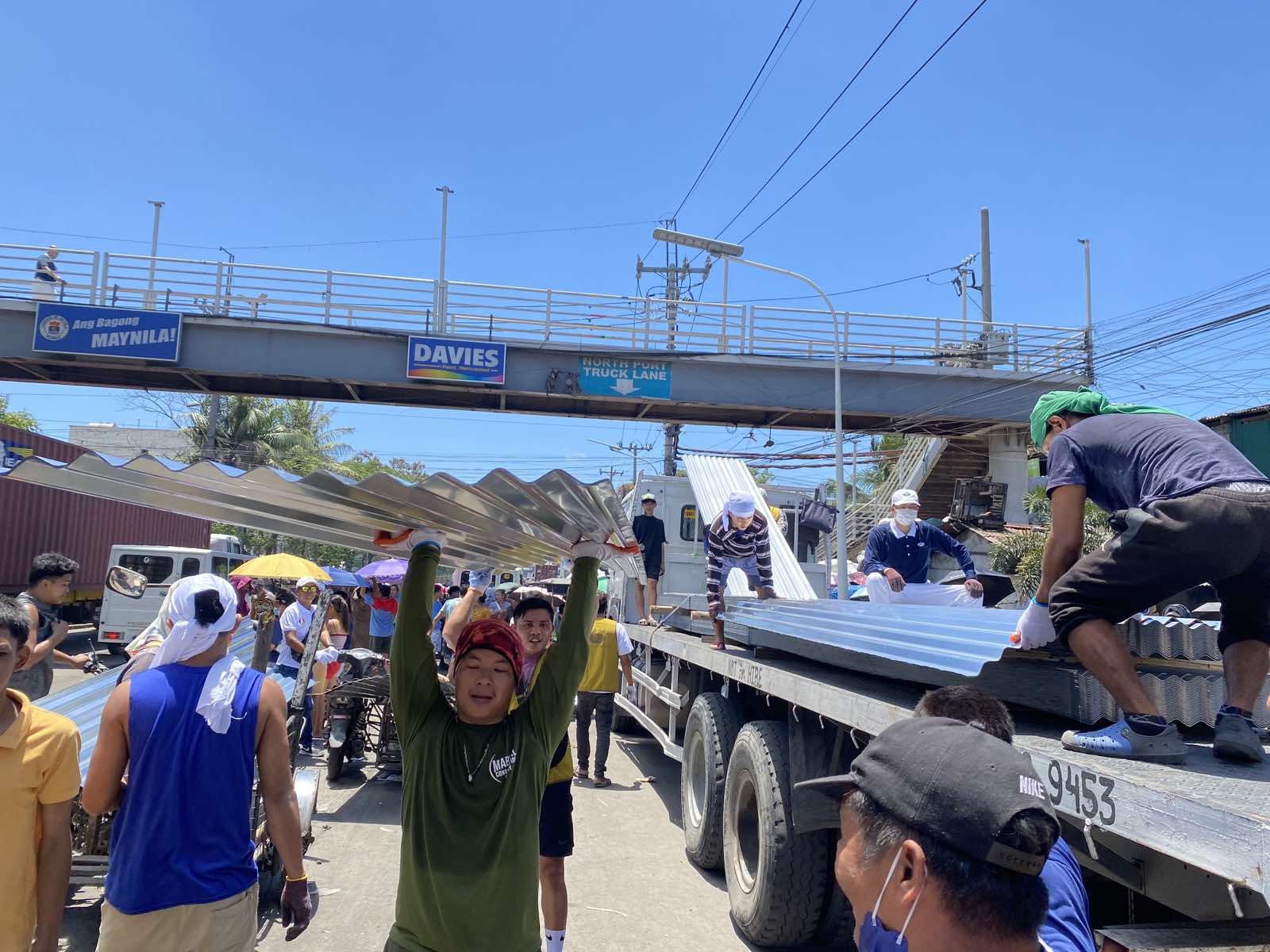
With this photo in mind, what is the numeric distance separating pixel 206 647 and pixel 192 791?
0.45 meters

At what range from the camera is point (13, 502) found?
18.5m

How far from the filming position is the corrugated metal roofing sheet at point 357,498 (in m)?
2.51

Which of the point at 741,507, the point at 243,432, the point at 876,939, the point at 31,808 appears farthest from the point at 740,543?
the point at 243,432

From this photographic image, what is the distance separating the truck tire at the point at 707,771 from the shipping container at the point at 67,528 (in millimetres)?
13610

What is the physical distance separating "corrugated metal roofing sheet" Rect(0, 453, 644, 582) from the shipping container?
1408 cm

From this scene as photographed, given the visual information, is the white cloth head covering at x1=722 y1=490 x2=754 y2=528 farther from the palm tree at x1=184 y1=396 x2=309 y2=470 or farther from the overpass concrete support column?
the palm tree at x1=184 y1=396 x2=309 y2=470

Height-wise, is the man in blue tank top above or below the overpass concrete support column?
below

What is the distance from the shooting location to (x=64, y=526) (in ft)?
67.9

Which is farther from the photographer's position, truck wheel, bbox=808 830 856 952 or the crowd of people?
truck wheel, bbox=808 830 856 952

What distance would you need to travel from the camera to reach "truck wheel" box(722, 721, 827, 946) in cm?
435

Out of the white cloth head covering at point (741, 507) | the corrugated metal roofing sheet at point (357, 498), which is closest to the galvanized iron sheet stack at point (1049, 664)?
the corrugated metal roofing sheet at point (357, 498)

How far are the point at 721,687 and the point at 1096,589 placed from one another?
390cm

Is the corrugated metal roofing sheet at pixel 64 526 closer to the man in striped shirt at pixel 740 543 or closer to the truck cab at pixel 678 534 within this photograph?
the truck cab at pixel 678 534

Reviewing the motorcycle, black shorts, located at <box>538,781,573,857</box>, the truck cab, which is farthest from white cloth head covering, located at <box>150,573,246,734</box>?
the truck cab
